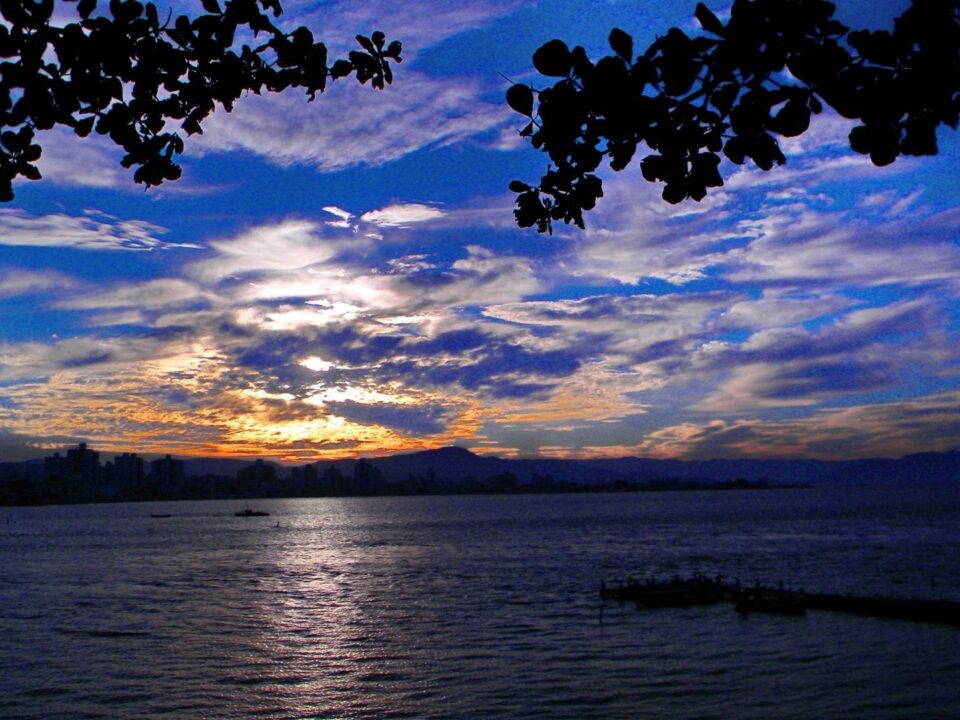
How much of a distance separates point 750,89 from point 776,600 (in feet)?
193

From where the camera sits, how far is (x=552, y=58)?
4320 mm

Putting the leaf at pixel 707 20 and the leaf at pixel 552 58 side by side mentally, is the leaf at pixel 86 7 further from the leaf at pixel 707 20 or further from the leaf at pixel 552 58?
the leaf at pixel 707 20

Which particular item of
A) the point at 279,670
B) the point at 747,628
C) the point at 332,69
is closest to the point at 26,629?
the point at 279,670

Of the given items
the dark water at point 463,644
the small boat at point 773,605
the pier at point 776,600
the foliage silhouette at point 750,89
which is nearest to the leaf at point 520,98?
the foliage silhouette at point 750,89

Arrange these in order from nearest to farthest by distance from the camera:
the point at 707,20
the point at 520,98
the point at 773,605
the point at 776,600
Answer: the point at 707,20 → the point at 520,98 → the point at 773,605 → the point at 776,600

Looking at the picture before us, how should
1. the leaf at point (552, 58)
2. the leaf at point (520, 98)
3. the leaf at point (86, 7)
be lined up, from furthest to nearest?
the leaf at point (86, 7)
the leaf at point (520, 98)
the leaf at point (552, 58)

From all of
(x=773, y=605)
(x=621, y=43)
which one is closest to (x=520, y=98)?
(x=621, y=43)

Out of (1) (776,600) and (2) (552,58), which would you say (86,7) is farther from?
(1) (776,600)

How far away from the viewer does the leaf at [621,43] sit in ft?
14.3

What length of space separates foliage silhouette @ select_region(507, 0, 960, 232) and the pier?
184 feet

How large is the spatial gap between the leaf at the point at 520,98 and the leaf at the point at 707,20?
3.29ft

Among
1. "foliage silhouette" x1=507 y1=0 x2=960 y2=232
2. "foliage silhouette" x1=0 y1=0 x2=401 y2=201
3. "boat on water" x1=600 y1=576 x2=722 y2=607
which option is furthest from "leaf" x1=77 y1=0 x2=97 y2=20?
"boat on water" x1=600 y1=576 x2=722 y2=607

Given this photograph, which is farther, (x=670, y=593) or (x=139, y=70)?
(x=670, y=593)

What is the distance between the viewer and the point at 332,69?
7.27 metres
